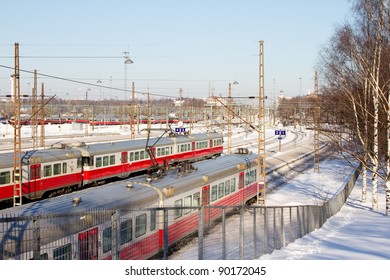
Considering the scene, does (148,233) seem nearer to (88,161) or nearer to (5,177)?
(5,177)

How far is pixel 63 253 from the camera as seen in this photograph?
30.8 ft

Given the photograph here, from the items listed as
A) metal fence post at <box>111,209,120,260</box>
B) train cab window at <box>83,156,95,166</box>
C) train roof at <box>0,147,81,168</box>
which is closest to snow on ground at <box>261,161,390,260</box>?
metal fence post at <box>111,209,120,260</box>

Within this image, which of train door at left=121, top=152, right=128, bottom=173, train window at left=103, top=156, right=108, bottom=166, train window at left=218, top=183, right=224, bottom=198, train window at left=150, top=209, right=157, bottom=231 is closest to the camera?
train window at left=150, top=209, right=157, bottom=231

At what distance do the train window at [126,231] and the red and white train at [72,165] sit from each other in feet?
19.3

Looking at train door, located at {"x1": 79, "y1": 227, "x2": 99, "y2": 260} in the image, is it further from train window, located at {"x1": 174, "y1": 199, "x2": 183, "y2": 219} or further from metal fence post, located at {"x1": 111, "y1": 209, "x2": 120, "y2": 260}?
train window, located at {"x1": 174, "y1": 199, "x2": 183, "y2": 219}

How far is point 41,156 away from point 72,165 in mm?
2130

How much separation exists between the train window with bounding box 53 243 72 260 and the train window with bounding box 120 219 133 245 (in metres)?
1.87

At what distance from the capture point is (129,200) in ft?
41.1

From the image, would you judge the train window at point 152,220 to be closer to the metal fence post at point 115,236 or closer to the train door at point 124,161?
the metal fence post at point 115,236

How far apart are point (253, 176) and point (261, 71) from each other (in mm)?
5336

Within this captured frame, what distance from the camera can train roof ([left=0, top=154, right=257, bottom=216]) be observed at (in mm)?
11016

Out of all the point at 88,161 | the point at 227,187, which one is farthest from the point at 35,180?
the point at 227,187

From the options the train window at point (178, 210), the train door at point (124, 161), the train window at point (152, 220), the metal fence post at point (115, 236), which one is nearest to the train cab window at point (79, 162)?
the train door at point (124, 161)
